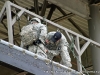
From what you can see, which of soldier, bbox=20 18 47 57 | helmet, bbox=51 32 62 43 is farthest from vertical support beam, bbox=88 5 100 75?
soldier, bbox=20 18 47 57

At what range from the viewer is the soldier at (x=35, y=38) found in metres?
11.6

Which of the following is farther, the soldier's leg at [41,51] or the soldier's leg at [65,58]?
the soldier's leg at [65,58]

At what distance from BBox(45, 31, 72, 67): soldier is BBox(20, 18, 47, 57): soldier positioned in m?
0.31

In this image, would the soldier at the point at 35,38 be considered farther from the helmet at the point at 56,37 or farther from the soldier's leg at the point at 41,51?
the helmet at the point at 56,37

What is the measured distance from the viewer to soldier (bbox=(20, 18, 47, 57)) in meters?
11.6

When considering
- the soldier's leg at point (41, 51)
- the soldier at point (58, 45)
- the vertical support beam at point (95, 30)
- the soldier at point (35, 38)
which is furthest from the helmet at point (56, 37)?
the vertical support beam at point (95, 30)

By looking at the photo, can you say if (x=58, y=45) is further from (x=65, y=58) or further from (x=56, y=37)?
(x=56, y=37)

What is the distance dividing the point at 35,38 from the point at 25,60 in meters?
1.46

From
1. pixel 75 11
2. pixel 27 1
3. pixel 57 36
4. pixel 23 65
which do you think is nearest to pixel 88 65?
pixel 27 1

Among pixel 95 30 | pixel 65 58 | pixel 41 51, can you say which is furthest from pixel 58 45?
pixel 95 30

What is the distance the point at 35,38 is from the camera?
1167 centimetres

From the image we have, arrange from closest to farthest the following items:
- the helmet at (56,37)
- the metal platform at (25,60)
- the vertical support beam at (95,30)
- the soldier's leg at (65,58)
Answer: the metal platform at (25,60), the helmet at (56,37), the soldier's leg at (65,58), the vertical support beam at (95,30)

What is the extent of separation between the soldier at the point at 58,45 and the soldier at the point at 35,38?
309mm

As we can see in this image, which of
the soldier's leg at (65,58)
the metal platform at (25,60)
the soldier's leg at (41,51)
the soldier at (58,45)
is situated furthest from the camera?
the soldier's leg at (65,58)
